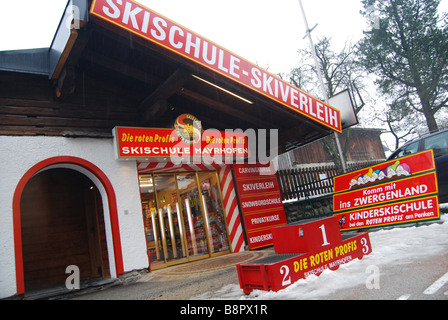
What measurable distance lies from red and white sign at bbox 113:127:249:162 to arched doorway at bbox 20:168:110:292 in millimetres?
2020

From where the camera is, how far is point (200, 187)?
9.28 meters

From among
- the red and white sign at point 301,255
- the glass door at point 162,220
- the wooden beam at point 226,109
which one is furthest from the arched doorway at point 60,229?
the red and white sign at point 301,255

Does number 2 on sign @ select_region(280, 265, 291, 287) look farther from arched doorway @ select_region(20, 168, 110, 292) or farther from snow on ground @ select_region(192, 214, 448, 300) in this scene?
arched doorway @ select_region(20, 168, 110, 292)

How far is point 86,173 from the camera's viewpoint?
23.0ft

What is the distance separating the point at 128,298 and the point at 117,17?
4591 mm

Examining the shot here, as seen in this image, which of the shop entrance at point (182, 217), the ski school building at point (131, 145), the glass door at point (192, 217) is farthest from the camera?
the glass door at point (192, 217)

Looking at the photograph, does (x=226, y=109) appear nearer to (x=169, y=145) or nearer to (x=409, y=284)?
(x=169, y=145)

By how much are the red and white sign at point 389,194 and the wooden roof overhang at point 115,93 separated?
6.55 feet

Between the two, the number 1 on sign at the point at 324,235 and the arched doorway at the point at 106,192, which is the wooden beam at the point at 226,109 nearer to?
the arched doorway at the point at 106,192

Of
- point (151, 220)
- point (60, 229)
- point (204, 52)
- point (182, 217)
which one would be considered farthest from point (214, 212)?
point (204, 52)

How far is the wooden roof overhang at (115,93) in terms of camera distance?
235 inches

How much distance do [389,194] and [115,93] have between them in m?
7.13

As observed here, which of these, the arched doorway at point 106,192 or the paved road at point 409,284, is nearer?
the paved road at point 409,284
